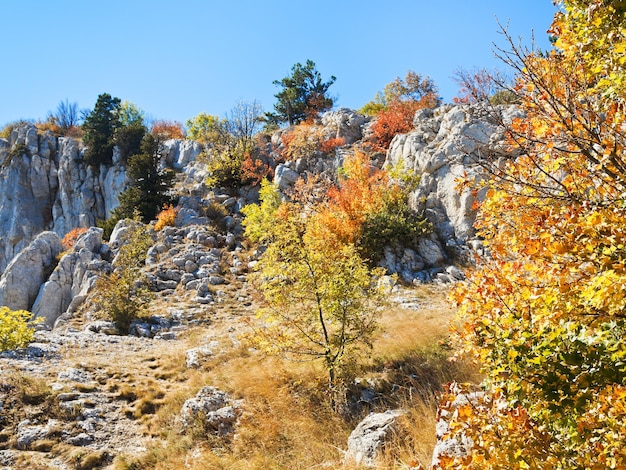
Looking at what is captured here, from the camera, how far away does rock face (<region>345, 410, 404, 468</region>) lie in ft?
18.5

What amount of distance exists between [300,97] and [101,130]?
22.0 m

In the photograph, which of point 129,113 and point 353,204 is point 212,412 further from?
point 129,113

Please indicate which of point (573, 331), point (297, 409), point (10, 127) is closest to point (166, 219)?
point (297, 409)

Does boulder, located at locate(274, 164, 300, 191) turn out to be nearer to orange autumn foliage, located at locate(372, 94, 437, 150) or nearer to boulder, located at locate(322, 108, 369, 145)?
boulder, located at locate(322, 108, 369, 145)

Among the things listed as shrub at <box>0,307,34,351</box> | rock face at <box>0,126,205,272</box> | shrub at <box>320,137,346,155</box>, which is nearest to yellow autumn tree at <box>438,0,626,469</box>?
shrub at <box>0,307,34,351</box>

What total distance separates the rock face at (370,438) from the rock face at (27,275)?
78.7ft

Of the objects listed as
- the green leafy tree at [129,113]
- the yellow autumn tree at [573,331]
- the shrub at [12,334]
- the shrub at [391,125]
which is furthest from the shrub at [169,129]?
the yellow autumn tree at [573,331]

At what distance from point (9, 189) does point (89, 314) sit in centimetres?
3200

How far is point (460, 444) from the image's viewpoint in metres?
4.31

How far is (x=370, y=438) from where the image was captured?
5.92 metres

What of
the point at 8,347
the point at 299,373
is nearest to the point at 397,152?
the point at 299,373

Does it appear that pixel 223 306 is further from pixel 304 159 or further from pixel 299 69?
pixel 299 69

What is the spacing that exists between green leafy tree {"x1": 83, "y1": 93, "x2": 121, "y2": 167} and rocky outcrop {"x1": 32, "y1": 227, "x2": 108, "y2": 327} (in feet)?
72.6

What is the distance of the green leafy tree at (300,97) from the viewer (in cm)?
4134
